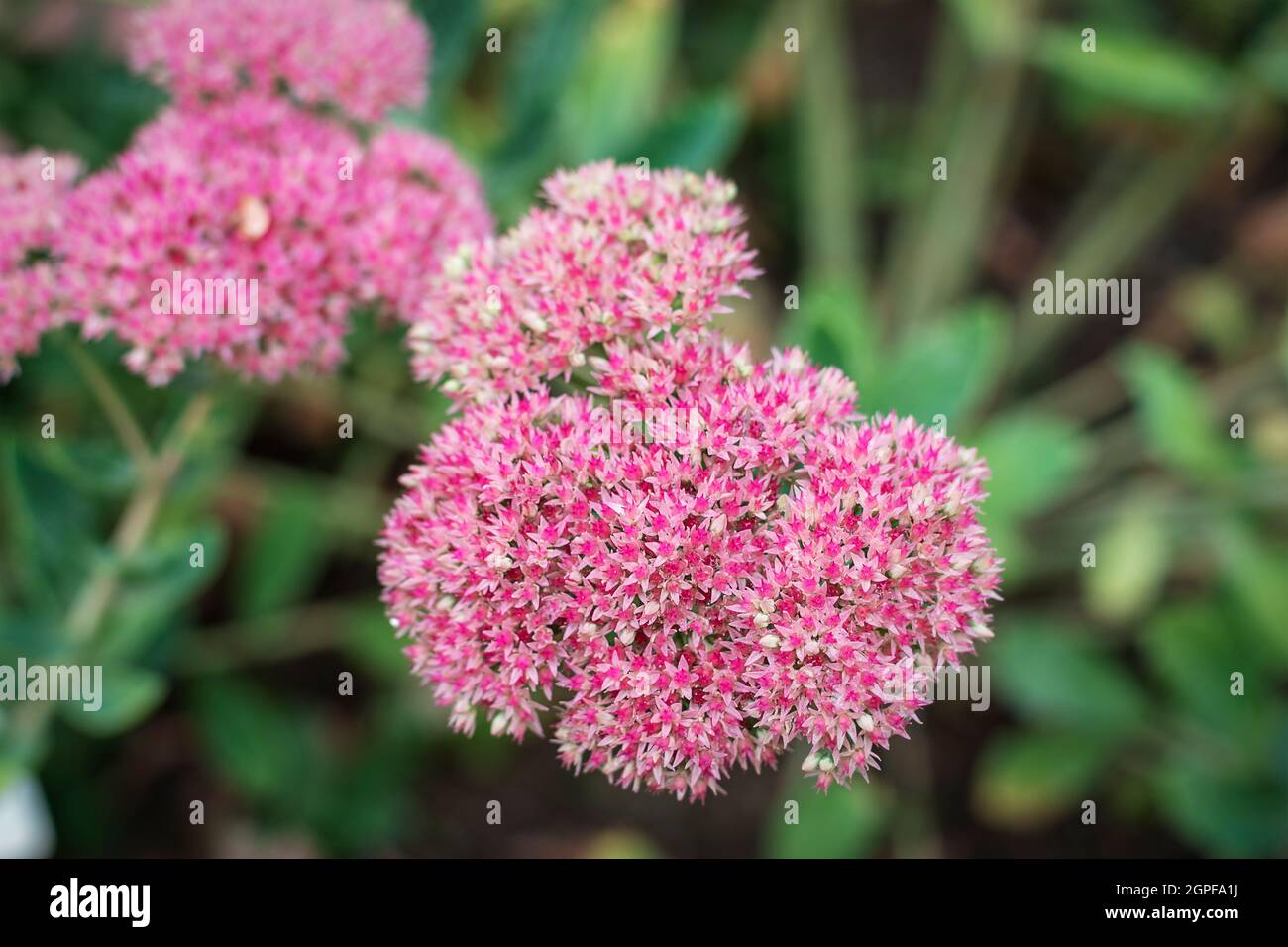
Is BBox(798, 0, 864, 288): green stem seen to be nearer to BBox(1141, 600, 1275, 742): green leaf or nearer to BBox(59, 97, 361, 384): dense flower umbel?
BBox(1141, 600, 1275, 742): green leaf

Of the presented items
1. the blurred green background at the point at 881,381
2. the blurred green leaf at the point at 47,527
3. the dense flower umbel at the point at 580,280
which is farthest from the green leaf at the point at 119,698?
the dense flower umbel at the point at 580,280

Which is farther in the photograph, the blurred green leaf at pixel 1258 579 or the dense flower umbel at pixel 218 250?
the blurred green leaf at pixel 1258 579

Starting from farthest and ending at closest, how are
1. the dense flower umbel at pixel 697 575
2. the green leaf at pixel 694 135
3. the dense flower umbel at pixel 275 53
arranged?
the green leaf at pixel 694 135
the dense flower umbel at pixel 275 53
the dense flower umbel at pixel 697 575

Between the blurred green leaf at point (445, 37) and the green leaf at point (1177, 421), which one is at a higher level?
the blurred green leaf at point (445, 37)

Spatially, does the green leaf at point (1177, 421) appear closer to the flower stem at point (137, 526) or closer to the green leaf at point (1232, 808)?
the green leaf at point (1232, 808)

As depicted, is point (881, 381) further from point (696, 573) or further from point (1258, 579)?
point (1258, 579)
